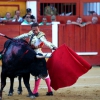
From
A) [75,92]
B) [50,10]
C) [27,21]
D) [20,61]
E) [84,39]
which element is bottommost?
[75,92]

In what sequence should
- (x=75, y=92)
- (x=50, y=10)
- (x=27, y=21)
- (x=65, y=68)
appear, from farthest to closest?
(x=50, y=10) → (x=27, y=21) → (x=75, y=92) → (x=65, y=68)

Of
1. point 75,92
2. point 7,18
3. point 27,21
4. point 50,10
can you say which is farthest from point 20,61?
point 50,10

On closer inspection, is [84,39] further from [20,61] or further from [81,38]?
[20,61]

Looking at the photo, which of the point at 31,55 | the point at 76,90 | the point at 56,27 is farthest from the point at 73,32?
the point at 31,55

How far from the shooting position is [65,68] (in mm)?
8609

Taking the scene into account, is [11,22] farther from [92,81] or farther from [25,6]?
[92,81]

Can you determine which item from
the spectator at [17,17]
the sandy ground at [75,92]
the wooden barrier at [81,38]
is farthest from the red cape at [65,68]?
the spectator at [17,17]

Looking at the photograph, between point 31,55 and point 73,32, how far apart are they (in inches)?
232

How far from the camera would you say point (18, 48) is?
826cm

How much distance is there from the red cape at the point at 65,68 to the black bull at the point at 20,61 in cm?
29

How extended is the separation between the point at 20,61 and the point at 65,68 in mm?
829

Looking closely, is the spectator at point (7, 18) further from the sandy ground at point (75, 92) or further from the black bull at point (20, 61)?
the black bull at point (20, 61)

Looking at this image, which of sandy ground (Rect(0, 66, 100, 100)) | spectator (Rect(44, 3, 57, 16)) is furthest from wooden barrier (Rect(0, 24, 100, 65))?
sandy ground (Rect(0, 66, 100, 100))

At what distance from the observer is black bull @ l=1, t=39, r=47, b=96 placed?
26.9 feet
